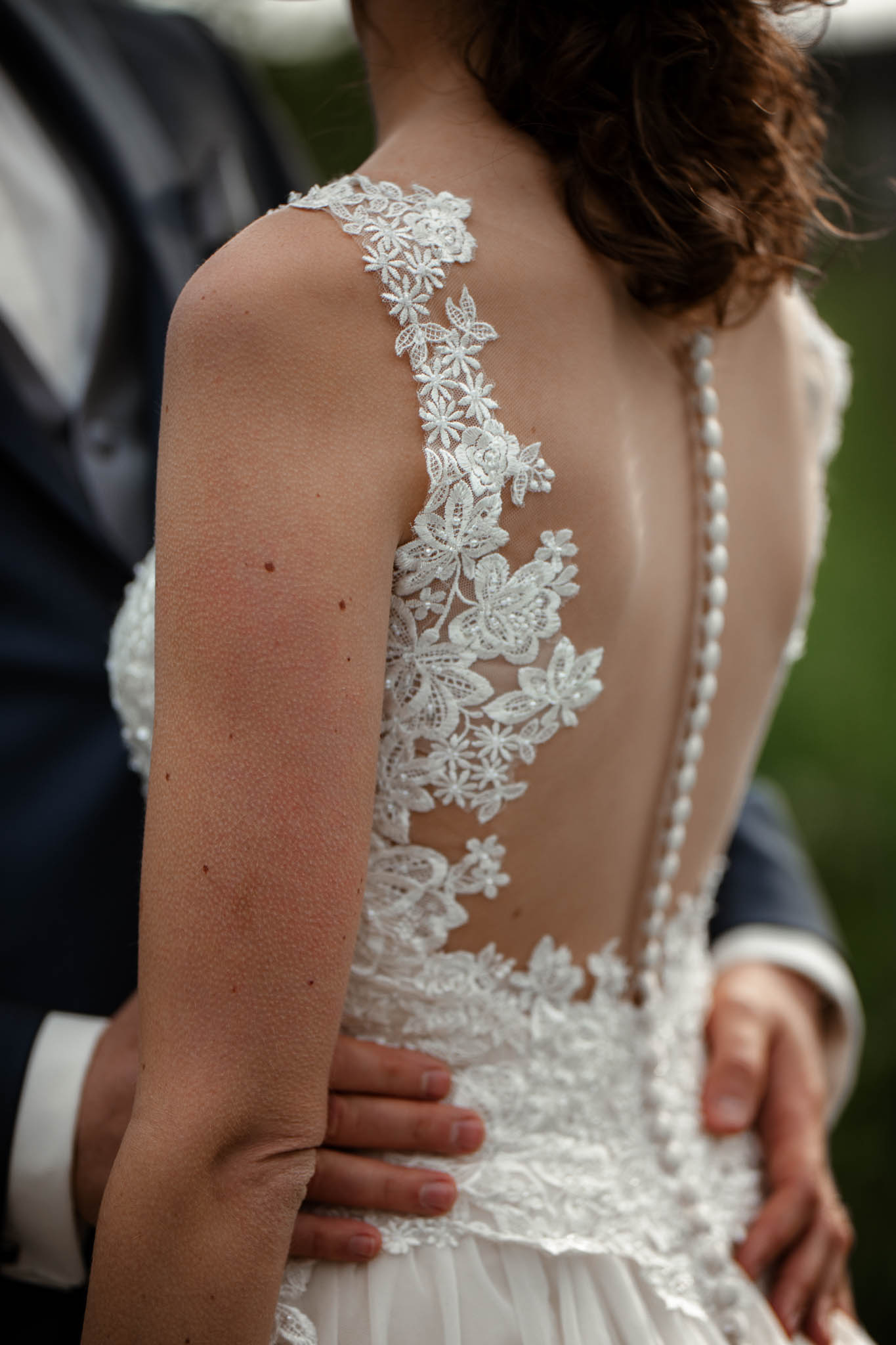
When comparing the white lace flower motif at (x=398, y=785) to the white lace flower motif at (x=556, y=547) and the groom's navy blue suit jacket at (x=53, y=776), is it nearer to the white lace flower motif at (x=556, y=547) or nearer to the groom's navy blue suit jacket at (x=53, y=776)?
the white lace flower motif at (x=556, y=547)

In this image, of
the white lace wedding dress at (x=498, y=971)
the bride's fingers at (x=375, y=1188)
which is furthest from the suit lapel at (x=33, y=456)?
the bride's fingers at (x=375, y=1188)

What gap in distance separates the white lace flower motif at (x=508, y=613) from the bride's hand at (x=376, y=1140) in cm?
48

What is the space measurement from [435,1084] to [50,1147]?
1.77 feet

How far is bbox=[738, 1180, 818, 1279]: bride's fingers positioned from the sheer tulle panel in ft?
0.60

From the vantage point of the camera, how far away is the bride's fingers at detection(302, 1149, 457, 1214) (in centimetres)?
113

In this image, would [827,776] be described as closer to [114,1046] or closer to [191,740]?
[114,1046]

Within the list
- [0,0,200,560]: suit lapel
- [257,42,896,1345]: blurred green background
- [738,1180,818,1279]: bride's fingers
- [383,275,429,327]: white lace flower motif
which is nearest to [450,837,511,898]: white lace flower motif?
[383,275,429,327]: white lace flower motif

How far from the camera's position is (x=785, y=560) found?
1289 mm

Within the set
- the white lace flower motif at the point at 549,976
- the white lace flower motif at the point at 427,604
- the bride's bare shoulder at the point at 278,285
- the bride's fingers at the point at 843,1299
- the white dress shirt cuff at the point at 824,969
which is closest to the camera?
the bride's bare shoulder at the point at 278,285

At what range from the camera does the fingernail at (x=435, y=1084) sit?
117 centimetres

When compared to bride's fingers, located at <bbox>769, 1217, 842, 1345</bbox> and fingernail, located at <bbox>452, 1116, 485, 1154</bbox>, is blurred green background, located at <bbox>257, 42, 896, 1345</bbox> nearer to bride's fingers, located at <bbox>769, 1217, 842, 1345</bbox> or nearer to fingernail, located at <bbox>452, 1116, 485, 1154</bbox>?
fingernail, located at <bbox>452, 1116, 485, 1154</bbox>

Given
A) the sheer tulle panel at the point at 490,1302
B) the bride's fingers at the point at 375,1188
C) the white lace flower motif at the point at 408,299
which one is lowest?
the sheer tulle panel at the point at 490,1302

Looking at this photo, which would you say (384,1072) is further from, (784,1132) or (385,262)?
(385,262)

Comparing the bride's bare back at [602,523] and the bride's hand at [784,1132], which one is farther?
the bride's hand at [784,1132]
